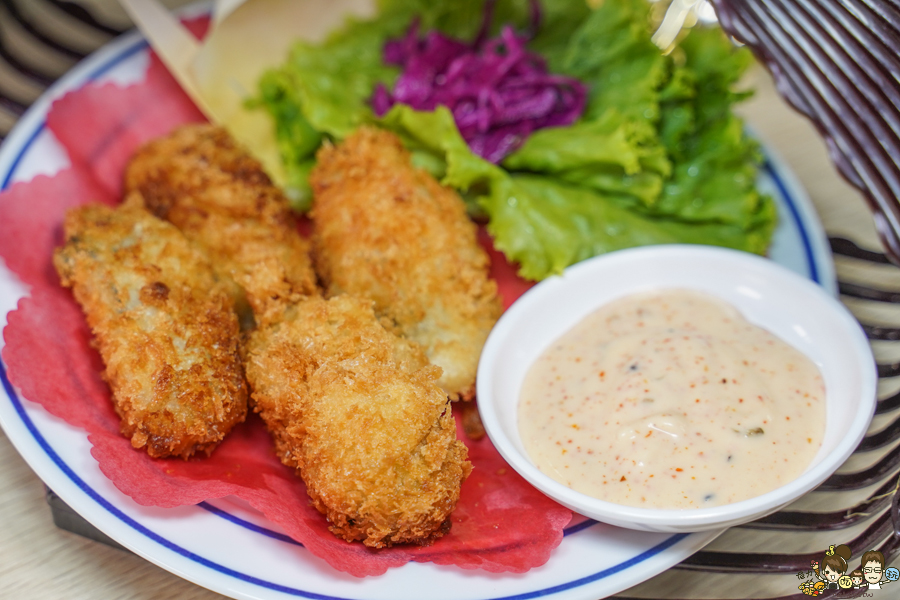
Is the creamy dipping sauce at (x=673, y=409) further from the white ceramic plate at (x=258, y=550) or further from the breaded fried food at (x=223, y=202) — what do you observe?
the breaded fried food at (x=223, y=202)

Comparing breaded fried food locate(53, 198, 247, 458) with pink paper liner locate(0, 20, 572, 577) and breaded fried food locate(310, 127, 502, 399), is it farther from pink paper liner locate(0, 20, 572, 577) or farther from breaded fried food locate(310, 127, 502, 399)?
breaded fried food locate(310, 127, 502, 399)

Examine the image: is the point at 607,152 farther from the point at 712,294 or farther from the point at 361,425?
the point at 361,425

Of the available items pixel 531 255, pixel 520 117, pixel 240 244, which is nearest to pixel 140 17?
pixel 240 244

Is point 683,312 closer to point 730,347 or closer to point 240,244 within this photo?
point 730,347

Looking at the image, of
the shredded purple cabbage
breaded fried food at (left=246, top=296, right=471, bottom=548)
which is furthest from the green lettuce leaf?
breaded fried food at (left=246, top=296, right=471, bottom=548)

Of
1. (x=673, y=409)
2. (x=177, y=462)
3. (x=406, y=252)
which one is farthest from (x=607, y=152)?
(x=177, y=462)

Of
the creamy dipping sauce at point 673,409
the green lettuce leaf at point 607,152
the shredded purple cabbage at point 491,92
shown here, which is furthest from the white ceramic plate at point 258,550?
the shredded purple cabbage at point 491,92
